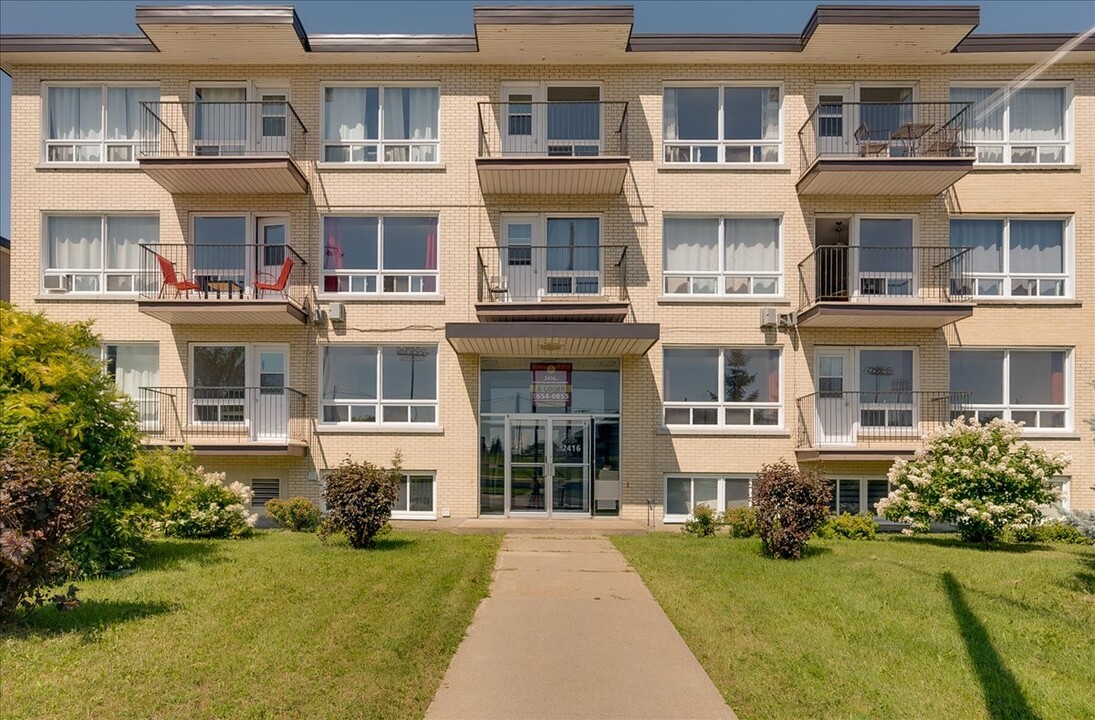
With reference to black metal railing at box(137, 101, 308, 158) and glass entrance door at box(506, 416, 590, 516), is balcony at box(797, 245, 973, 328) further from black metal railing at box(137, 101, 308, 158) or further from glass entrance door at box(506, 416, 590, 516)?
black metal railing at box(137, 101, 308, 158)

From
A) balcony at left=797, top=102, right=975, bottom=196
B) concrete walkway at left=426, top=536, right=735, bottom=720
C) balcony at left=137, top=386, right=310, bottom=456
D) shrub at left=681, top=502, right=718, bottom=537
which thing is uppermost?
balcony at left=797, top=102, right=975, bottom=196

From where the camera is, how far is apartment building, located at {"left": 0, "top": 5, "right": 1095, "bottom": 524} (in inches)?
665

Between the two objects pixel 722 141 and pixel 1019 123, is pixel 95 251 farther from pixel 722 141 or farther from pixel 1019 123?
pixel 1019 123

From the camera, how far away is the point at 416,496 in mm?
Answer: 17109

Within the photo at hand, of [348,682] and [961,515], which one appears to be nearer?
[348,682]

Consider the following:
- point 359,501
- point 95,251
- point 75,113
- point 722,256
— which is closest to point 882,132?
point 722,256

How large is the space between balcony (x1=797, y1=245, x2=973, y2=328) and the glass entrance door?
5493 millimetres

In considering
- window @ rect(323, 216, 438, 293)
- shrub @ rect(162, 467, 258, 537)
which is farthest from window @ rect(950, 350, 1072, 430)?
shrub @ rect(162, 467, 258, 537)

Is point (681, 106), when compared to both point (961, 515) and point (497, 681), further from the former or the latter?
point (497, 681)

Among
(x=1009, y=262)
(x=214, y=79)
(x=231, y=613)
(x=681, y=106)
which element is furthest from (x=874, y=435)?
(x=214, y=79)

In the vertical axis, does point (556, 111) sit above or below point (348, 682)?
above

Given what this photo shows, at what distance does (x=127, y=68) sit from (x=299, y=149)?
13.9 feet

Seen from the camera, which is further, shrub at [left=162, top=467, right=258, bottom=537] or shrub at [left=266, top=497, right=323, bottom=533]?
shrub at [left=266, top=497, right=323, bottom=533]

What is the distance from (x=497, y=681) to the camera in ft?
21.1
